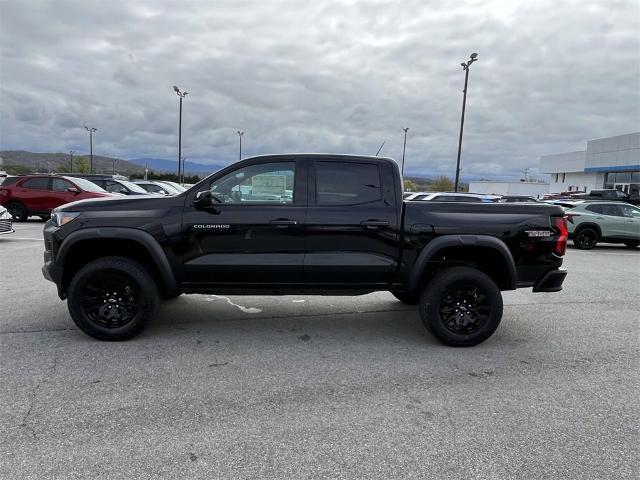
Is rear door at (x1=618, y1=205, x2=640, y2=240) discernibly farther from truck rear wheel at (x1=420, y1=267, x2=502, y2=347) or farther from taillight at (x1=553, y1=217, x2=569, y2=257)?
truck rear wheel at (x1=420, y1=267, x2=502, y2=347)

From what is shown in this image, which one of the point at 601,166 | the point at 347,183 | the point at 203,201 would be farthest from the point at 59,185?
→ the point at 601,166

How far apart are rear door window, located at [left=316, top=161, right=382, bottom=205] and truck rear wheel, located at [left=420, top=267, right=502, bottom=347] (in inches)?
43.0

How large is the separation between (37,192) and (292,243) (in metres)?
14.8

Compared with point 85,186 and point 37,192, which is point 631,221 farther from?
point 37,192

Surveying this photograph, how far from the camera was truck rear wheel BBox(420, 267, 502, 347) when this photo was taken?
4.58 meters

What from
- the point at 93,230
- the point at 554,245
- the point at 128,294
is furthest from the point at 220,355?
the point at 554,245

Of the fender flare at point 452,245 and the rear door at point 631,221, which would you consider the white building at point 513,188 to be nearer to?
the rear door at point 631,221

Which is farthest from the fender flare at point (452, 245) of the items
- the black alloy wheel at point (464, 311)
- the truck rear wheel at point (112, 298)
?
the truck rear wheel at point (112, 298)

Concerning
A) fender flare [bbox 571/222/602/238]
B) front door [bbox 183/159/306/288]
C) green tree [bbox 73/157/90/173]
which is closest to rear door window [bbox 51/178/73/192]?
Answer: front door [bbox 183/159/306/288]

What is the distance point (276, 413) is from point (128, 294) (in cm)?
221

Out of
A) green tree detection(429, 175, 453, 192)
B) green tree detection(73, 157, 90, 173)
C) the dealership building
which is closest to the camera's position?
the dealership building

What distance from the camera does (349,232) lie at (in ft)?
14.9

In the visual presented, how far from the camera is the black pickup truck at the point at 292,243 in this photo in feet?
14.8

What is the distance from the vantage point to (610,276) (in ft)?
29.2
